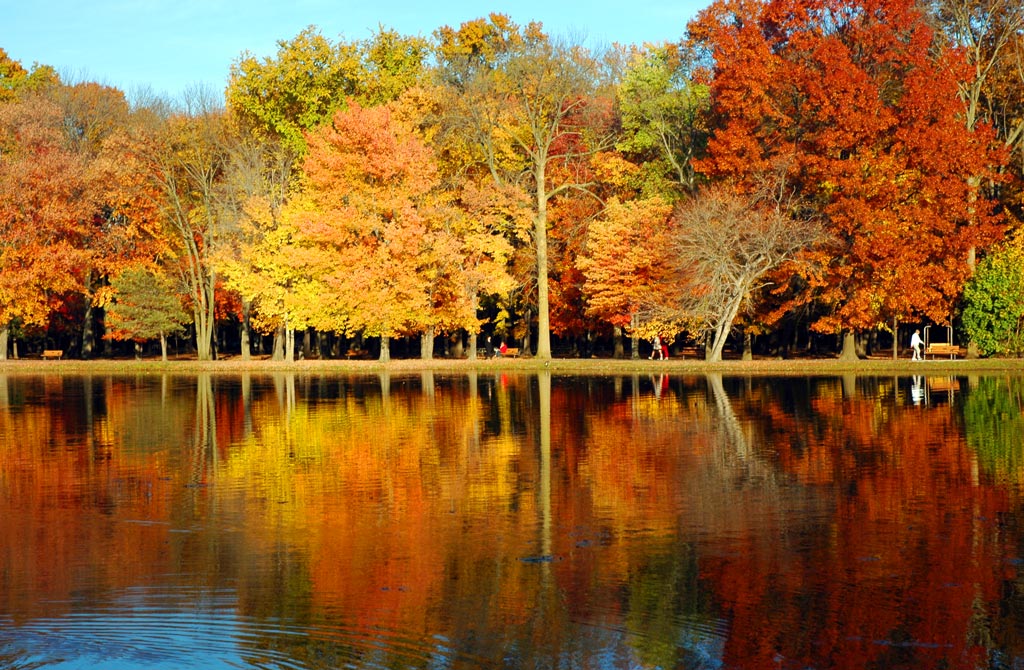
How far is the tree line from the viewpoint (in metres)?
51.9

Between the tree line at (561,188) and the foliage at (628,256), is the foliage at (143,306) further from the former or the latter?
the foliage at (628,256)

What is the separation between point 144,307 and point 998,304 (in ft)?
142

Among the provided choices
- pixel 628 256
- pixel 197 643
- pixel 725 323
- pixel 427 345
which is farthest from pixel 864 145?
pixel 197 643

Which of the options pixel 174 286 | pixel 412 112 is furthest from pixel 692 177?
pixel 174 286

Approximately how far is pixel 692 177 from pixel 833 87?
34.4 feet

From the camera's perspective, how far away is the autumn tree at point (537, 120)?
58.7m

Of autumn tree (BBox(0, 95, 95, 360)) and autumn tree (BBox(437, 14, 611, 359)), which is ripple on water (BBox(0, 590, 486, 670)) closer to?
autumn tree (BBox(437, 14, 611, 359))

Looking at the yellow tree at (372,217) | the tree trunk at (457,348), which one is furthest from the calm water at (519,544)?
the tree trunk at (457,348)

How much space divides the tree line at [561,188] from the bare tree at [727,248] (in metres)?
0.17

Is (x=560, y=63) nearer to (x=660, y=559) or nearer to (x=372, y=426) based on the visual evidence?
(x=372, y=426)

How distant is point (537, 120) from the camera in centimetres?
5869

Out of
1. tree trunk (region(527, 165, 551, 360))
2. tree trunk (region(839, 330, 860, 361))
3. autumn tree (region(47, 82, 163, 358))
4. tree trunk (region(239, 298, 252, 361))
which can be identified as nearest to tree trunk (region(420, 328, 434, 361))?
tree trunk (region(527, 165, 551, 360))

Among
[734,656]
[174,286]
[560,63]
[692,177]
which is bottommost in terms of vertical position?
[734,656]

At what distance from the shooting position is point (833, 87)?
168 feet
